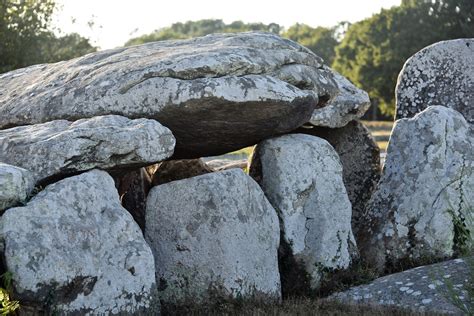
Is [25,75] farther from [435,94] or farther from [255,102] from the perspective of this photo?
[435,94]

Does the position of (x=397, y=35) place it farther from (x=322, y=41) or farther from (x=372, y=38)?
(x=322, y=41)

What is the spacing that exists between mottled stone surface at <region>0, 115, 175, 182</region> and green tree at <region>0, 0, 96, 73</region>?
16.1 meters

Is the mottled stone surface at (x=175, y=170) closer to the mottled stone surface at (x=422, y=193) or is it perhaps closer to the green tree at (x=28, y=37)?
the mottled stone surface at (x=422, y=193)

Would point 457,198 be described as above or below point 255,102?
below

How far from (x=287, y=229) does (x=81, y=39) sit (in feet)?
74.5

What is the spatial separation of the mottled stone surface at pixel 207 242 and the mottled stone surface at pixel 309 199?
29.1 inches

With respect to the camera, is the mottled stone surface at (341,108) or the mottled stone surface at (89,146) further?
the mottled stone surface at (341,108)

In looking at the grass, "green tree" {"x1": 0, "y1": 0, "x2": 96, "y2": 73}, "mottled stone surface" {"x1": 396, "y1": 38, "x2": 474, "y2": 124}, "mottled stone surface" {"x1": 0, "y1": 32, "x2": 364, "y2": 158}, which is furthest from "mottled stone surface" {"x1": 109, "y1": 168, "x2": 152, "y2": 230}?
"green tree" {"x1": 0, "y1": 0, "x2": 96, "y2": 73}

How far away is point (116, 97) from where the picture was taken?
9477 millimetres

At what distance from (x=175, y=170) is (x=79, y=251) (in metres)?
4.13

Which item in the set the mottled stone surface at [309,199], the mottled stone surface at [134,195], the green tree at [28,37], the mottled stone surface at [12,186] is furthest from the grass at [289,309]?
the green tree at [28,37]

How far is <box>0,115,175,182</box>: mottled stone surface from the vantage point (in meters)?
8.40

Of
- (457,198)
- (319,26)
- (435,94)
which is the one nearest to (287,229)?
(457,198)

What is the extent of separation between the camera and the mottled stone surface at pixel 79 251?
7352 millimetres
